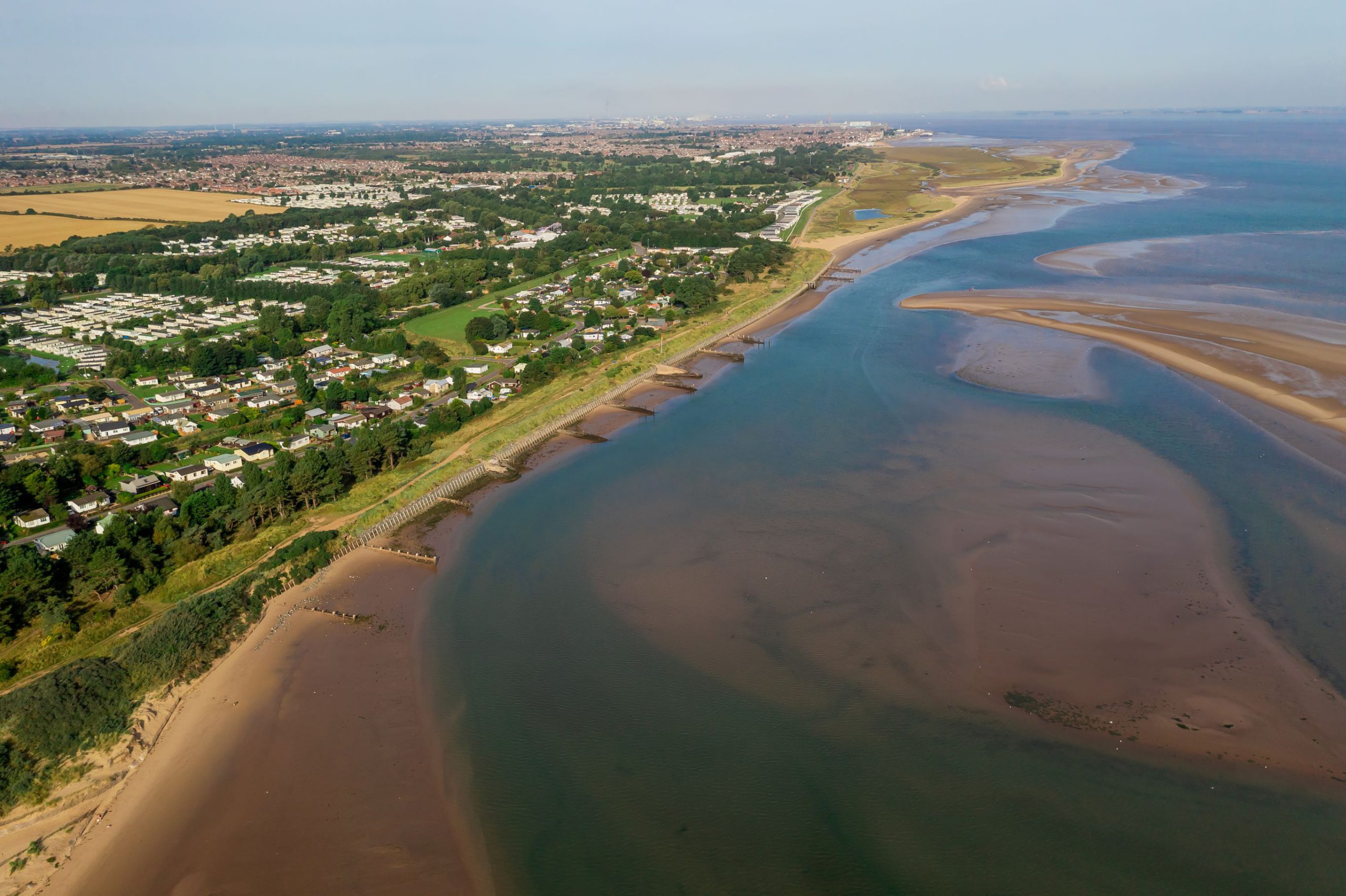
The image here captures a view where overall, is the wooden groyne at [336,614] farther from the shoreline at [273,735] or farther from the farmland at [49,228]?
the farmland at [49,228]

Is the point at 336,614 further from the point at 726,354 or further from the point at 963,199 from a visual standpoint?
the point at 963,199

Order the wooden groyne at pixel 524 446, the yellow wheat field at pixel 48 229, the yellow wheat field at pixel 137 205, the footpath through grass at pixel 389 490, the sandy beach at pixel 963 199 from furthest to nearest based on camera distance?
1. the yellow wheat field at pixel 137 205
2. the yellow wheat field at pixel 48 229
3. the sandy beach at pixel 963 199
4. the wooden groyne at pixel 524 446
5. the footpath through grass at pixel 389 490

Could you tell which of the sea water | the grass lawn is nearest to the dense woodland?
the grass lawn

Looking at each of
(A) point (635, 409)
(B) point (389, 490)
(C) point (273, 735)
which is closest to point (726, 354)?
(A) point (635, 409)

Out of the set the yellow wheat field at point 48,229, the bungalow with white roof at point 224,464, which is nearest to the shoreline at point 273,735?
the bungalow with white roof at point 224,464

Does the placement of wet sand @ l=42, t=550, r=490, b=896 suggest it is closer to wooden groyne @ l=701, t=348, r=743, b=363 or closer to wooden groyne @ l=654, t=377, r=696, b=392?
wooden groyne @ l=654, t=377, r=696, b=392

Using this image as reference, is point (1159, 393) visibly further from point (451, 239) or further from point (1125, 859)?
point (451, 239)

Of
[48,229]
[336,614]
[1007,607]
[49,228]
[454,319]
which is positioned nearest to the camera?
[1007,607]
